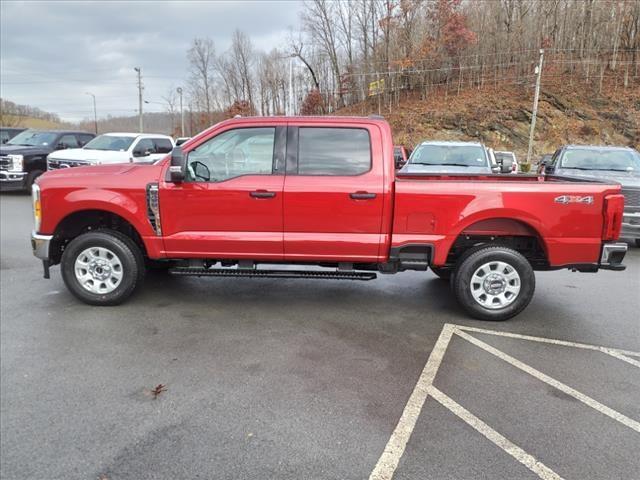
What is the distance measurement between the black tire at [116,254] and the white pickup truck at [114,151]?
7805 millimetres

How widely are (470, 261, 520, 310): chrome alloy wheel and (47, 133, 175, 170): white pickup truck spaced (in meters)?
10.00

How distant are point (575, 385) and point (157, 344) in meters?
3.55

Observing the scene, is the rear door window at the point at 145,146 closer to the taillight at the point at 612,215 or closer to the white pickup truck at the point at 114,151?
the white pickup truck at the point at 114,151

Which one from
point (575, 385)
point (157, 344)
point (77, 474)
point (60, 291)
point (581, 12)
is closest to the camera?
point (77, 474)

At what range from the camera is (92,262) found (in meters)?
4.97

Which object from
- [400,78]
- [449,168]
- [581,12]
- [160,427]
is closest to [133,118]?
[400,78]

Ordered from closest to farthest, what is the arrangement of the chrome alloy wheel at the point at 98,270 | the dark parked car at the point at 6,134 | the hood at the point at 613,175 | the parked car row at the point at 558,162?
the chrome alloy wheel at the point at 98,270, the hood at the point at 613,175, the parked car row at the point at 558,162, the dark parked car at the point at 6,134

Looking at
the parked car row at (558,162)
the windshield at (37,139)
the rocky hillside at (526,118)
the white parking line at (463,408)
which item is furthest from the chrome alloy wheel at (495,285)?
the rocky hillside at (526,118)

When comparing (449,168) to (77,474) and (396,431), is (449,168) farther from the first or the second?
(77,474)

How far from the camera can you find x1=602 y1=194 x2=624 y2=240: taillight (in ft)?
14.7

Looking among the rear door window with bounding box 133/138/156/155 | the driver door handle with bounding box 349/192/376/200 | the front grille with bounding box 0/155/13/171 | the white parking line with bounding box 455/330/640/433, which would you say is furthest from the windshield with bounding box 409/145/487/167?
the front grille with bounding box 0/155/13/171

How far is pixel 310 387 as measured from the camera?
3410 millimetres

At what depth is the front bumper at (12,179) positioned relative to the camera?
13602 mm

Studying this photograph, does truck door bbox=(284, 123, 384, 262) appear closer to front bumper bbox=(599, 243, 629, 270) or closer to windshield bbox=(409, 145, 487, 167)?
front bumper bbox=(599, 243, 629, 270)
